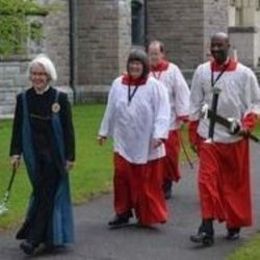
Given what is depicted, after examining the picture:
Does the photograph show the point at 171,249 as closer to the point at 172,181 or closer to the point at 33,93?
the point at 33,93

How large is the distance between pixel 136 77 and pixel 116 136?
2.04 ft

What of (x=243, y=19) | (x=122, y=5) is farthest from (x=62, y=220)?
(x=243, y=19)

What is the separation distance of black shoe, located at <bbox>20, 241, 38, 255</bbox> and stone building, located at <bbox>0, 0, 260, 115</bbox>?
44.5 ft

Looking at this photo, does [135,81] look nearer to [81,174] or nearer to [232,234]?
[232,234]

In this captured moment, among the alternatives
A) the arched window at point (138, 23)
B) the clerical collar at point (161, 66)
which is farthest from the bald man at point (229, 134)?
the arched window at point (138, 23)

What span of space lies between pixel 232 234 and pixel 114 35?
22.2m

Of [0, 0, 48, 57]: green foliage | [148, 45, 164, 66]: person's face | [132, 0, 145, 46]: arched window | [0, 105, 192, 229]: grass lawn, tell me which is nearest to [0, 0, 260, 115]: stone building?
[132, 0, 145, 46]: arched window

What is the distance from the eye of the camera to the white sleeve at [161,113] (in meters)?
11.2

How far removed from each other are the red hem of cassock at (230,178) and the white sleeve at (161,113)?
27.3 inches

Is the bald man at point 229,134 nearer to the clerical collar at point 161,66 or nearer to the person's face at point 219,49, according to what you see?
the person's face at point 219,49

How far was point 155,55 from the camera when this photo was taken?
43.6ft

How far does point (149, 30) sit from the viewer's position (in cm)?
3828

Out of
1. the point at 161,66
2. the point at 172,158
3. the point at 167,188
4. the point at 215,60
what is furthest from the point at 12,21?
the point at 215,60

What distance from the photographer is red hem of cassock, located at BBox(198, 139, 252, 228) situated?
10430 mm
